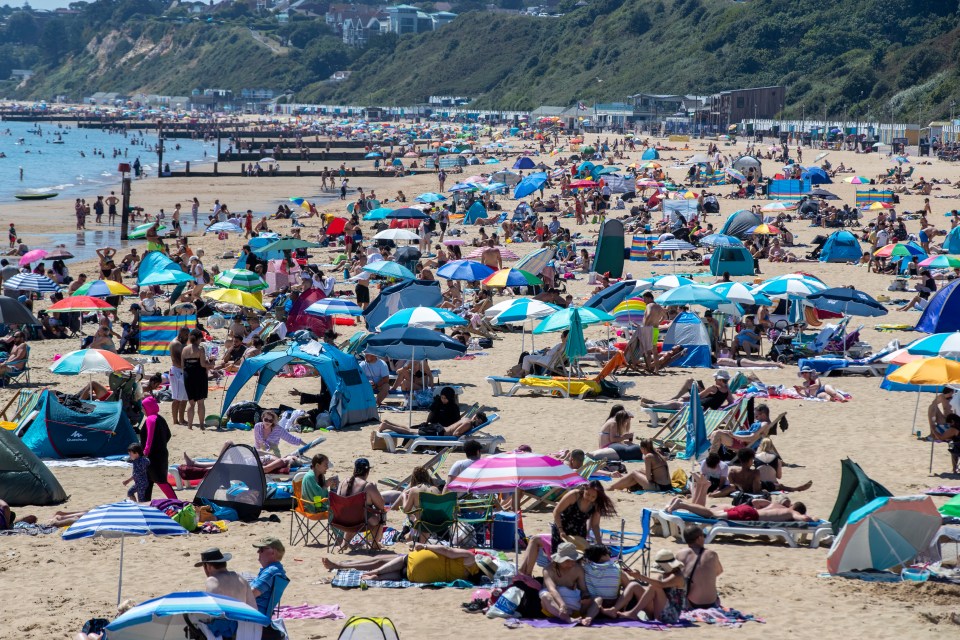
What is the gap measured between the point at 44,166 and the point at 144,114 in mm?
74250

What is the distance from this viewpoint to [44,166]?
240 feet

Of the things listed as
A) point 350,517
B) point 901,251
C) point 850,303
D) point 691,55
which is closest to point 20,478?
point 350,517

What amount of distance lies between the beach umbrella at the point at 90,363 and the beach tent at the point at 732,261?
12646 millimetres

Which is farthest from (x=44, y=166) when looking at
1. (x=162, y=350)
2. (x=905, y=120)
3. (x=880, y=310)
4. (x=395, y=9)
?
(x=395, y=9)

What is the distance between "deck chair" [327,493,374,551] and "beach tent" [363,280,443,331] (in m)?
8.74

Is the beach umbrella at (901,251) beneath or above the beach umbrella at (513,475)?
above

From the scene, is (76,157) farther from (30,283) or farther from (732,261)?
(732,261)

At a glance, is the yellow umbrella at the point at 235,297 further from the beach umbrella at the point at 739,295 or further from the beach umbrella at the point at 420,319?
the beach umbrella at the point at 739,295

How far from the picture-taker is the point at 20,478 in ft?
32.9

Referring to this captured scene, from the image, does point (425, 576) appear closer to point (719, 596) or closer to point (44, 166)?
point (719, 596)

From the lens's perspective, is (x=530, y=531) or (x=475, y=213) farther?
(x=475, y=213)

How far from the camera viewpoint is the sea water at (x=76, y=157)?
56.9 m

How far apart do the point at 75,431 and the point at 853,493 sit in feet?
24.0

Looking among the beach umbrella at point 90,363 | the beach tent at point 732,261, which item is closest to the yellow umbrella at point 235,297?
the beach umbrella at point 90,363
